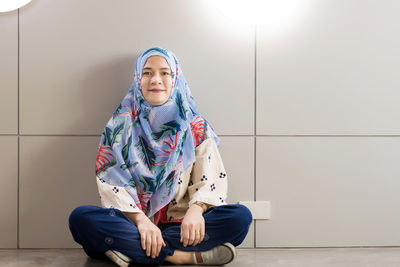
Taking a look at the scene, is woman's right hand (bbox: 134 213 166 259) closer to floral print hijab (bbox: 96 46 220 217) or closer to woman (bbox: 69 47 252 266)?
woman (bbox: 69 47 252 266)

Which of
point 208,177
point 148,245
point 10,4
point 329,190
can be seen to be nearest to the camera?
point 148,245

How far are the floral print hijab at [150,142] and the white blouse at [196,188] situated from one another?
0.12 feet

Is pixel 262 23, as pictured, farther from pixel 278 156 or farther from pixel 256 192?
pixel 256 192

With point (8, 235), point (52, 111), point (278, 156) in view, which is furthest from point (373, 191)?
point (8, 235)

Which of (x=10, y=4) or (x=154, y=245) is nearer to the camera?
(x=154, y=245)

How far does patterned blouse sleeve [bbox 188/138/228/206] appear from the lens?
205 cm

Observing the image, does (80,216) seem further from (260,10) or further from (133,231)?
(260,10)

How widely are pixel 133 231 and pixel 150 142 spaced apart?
1.38 feet

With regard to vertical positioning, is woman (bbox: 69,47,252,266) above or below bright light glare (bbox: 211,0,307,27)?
below

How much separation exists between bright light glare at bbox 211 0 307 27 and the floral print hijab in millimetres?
367

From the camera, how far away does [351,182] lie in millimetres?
2408

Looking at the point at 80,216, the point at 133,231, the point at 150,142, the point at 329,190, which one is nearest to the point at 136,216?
the point at 133,231

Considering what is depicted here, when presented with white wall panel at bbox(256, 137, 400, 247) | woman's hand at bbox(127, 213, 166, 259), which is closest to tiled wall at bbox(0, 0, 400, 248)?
white wall panel at bbox(256, 137, 400, 247)

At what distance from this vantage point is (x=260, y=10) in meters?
2.36
